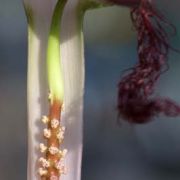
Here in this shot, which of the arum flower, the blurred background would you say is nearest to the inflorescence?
the arum flower

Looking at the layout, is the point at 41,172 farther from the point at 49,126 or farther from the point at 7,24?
the point at 7,24

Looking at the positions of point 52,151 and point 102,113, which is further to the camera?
point 102,113

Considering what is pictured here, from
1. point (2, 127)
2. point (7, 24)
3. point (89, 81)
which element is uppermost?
point (7, 24)

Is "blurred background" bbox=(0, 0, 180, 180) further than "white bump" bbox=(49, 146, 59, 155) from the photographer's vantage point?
Yes

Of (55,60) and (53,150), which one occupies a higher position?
(55,60)

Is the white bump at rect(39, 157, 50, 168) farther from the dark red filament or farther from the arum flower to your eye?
the dark red filament

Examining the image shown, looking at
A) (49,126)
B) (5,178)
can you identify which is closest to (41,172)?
(49,126)

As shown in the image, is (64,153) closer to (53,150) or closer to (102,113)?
(53,150)

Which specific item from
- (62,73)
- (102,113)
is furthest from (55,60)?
(102,113)
